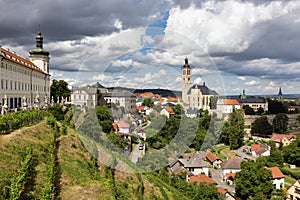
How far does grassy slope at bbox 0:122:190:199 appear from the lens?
11828 millimetres

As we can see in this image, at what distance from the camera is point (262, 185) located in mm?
27609

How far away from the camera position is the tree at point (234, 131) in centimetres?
5281

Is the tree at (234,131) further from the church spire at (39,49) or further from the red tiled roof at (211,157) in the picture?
the church spire at (39,49)

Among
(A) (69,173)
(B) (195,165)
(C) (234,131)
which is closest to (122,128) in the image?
(A) (69,173)

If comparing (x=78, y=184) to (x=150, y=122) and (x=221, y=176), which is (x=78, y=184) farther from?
(x=221, y=176)

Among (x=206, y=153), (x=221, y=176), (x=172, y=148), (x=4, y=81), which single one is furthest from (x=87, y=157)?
(x=206, y=153)

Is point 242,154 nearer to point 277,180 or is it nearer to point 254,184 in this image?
point 277,180

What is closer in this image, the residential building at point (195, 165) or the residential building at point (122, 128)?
the residential building at point (122, 128)

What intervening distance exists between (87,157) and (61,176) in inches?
164

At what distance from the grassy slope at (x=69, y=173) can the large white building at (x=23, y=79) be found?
4.45 m

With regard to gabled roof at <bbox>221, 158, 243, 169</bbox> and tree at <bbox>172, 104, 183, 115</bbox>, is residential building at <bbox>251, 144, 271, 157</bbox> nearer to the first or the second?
gabled roof at <bbox>221, 158, 243, 169</bbox>

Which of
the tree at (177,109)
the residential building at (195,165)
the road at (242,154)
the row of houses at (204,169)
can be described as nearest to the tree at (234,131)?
the road at (242,154)

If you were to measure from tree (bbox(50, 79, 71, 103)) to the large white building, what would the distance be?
4671 mm

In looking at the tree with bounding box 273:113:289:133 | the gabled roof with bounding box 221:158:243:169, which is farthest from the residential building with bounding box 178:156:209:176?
the tree with bounding box 273:113:289:133
